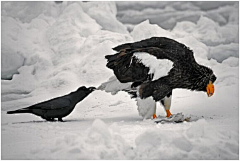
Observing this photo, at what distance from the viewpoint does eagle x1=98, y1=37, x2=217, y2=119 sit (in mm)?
3936

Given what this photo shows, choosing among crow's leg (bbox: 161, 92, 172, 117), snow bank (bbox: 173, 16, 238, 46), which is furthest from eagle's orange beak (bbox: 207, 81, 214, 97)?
snow bank (bbox: 173, 16, 238, 46)

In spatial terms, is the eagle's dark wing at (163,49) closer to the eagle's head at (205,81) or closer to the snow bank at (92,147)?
the eagle's head at (205,81)

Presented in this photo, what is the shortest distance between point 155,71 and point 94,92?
279cm

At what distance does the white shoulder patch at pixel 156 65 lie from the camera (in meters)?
3.87

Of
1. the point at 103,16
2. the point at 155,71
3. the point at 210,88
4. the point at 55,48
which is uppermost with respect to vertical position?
the point at 103,16

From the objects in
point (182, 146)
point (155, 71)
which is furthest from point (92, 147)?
point (155, 71)

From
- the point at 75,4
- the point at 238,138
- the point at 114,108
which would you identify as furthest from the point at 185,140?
the point at 75,4

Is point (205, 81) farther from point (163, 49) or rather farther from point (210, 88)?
point (163, 49)

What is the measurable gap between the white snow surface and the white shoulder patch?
→ 2.10 feet

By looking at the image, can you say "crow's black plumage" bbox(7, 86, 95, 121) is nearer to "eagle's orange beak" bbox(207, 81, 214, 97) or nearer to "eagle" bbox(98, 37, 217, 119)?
"eagle" bbox(98, 37, 217, 119)

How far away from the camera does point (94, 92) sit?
21.2ft

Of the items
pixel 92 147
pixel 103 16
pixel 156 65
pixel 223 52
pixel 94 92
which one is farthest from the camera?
pixel 103 16

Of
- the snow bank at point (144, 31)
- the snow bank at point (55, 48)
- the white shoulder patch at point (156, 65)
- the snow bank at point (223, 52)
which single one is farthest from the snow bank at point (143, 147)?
the snow bank at point (223, 52)

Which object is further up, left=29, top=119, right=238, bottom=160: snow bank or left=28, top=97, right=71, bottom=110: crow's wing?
left=28, top=97, right=71, bottom=110: crow's wing
